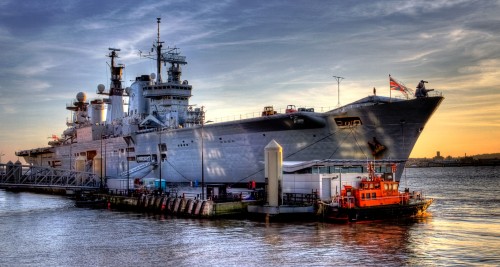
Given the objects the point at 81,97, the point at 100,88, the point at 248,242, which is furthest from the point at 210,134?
the point at 81,97

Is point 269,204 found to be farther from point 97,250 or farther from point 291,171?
point 97,250

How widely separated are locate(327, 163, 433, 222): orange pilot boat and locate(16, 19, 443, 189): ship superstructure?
4081mm

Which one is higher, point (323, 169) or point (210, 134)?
point (210, 134)

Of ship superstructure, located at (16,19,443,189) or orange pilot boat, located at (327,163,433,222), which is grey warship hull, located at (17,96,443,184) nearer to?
ship superstructure, located at (16,19,443,189)

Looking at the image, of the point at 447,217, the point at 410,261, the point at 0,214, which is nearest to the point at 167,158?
the point at 0,214

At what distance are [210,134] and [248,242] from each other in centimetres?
1994

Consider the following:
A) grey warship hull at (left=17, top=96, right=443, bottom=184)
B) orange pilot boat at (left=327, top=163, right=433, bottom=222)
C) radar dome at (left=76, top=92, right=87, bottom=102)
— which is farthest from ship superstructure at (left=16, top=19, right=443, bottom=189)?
radar dome at (left=76, top=92, right=87, bottom=102)

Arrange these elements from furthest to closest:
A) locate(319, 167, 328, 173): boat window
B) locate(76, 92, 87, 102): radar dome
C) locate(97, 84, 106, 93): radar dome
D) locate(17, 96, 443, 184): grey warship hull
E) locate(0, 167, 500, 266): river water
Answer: locate(76, 92, 87, 102): radar dome → locate(97, 84, 106, 93): radar dome → locate(17, 96, 443, 184): grey warship hull → locate(319, 167, 328, 173): boat window → locate(0, 167, 500, 266): river water

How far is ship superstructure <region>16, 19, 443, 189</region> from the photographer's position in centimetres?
3284

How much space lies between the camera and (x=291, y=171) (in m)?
30.9

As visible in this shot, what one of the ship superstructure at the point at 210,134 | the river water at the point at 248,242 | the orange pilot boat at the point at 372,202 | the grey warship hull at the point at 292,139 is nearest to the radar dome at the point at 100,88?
the ship superstructure at the point at 210,134

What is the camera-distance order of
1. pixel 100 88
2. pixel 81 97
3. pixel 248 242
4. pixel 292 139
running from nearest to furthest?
pixel 248 242 < pixel 292 139 < pixel 100 88 < pixel 81 97

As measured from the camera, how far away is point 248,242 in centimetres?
2212

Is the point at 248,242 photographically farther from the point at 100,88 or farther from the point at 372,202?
the point at 100,88
